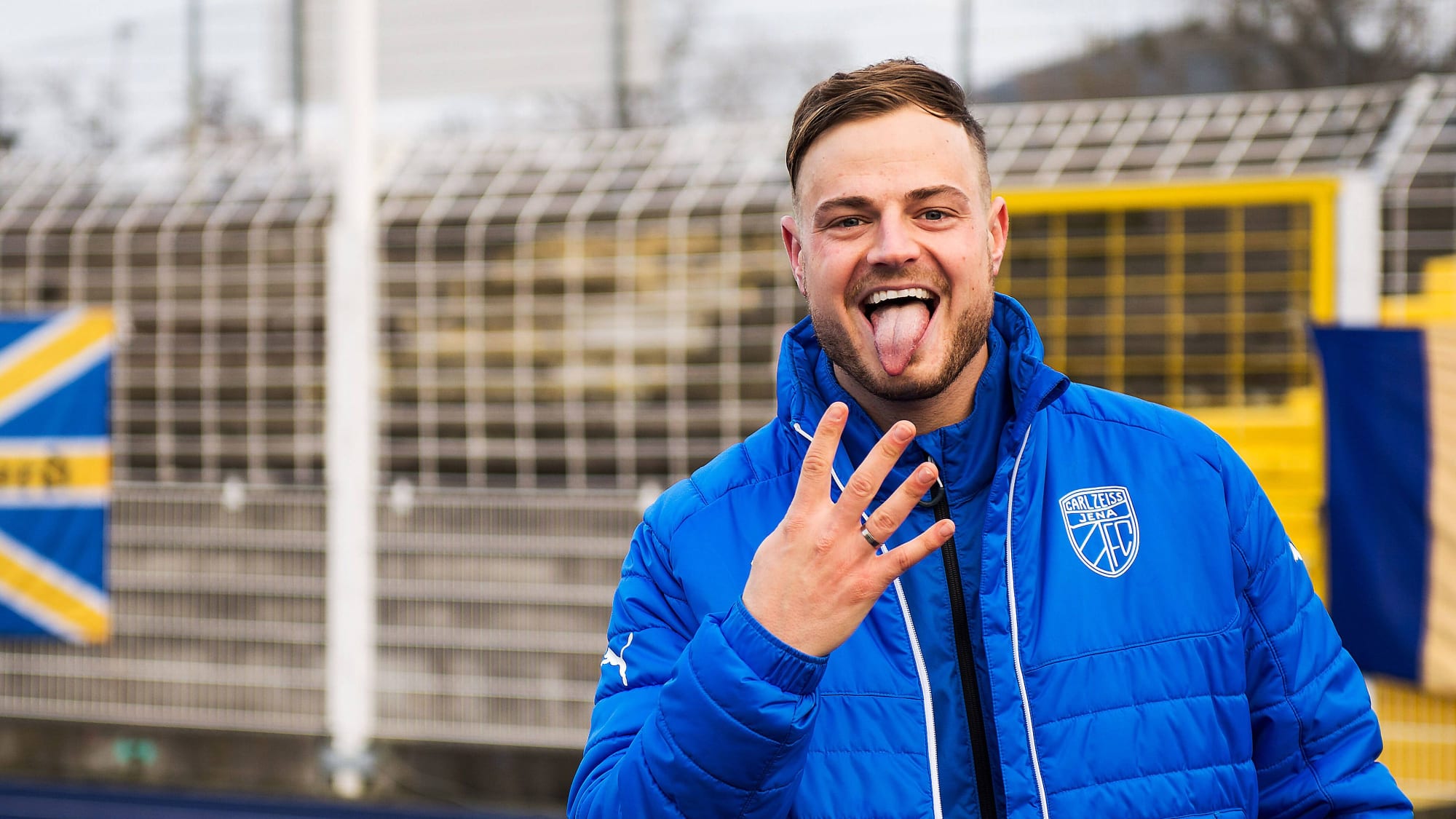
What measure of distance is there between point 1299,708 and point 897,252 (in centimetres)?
66

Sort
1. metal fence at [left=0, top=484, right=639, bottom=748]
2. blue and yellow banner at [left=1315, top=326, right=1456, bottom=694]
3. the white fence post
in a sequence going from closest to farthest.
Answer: blue and yellow banner at [left=1315, top=326, right=1456, bottom=694] → the white fence post → metal fence at [left=0, top=484, right=639, bottom=748]

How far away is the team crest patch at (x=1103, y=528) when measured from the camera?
1.35m

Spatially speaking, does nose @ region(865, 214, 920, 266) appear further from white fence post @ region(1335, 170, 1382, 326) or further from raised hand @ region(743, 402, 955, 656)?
white fence post @ region(1335, 170, 1382, 326)

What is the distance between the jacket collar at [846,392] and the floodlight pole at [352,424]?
3.70 meters

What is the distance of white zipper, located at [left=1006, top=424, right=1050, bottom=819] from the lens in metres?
1.27

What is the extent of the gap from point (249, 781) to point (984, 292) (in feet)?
15.5

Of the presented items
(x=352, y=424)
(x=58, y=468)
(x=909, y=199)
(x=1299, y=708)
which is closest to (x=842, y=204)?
(x=909, y=199)

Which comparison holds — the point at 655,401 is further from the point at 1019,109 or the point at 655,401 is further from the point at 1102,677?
the point at 1102,677

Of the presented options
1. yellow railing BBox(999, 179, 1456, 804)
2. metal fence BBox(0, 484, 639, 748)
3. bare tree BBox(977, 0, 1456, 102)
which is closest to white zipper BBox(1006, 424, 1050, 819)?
yellow railing BBox(999, 179, 1456, 804)

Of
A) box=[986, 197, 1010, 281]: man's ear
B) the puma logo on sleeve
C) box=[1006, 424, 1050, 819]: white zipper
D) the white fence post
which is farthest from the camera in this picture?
the white fence post

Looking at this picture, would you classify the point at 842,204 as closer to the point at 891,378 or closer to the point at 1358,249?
the point at 891,378

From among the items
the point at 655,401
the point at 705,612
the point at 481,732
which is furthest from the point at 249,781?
the point at 705,612

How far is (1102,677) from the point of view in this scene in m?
1.30

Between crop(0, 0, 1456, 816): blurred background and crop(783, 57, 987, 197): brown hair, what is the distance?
299cm
